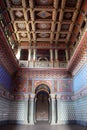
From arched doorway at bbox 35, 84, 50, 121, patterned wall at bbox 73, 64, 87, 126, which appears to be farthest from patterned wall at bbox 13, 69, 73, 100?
arched doorway at bbox 35, 84, 50, 121

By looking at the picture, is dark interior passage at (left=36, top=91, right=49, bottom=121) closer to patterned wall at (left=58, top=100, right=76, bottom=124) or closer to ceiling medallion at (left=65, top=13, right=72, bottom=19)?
patterned wall at (left=58, top=100, right=76, bottom=124)

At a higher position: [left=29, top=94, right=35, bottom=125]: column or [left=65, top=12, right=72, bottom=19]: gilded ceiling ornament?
[left=65, top=12, right=72, bottom=19]: gilded ceiling ornament

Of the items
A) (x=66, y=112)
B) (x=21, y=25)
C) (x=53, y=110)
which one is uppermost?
(x=21, y=25)

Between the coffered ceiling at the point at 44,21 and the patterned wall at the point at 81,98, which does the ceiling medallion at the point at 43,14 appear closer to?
the coffered ceiling at the point at 44,21

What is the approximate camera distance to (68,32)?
12984 millimetres

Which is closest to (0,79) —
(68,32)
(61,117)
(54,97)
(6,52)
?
(6,52)

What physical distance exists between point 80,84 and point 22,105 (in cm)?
511

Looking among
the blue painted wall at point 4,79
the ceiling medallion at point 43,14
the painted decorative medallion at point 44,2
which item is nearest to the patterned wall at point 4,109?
the blue painted wall at point 4,79

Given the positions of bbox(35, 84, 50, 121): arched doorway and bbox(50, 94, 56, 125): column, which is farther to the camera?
bbox(35, 84, 50, 121): arched doorway

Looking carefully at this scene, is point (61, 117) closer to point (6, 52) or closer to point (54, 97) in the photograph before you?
point (54, 97)

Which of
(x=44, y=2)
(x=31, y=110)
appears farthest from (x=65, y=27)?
(x=31, y=110)

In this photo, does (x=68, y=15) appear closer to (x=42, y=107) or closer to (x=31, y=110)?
(x=31, y=110)

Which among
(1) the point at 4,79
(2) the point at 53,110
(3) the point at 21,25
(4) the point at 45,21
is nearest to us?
(1) the point at 4,79

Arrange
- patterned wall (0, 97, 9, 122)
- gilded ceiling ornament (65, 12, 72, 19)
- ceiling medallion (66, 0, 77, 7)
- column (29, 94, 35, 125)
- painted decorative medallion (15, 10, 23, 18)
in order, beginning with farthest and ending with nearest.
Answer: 1. column (29, 94, 35, 125)
2. gilded ceiling ornament (65, 12, 72, 19)
3. painted decorative medallion (15, 10, 23, 18)
4. patterned wall (0, 97, 9, 122)
5. ceiling medallion (66, 0, 77, 7)
